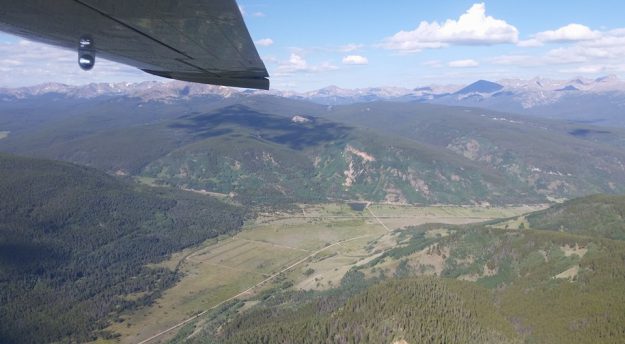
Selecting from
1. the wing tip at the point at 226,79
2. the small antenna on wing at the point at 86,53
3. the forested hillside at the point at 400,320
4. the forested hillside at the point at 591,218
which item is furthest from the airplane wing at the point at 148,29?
the forested hillside at the point at 591,218

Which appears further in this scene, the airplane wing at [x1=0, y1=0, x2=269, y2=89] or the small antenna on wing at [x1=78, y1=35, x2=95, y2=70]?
the small antenna on wing at [x1=78, y1=35, x2=95, y2=70]

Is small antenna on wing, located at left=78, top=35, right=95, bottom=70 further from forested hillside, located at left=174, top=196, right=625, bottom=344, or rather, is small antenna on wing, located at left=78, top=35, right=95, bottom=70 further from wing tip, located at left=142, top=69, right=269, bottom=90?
forested hillside, located at left=174, top=196, right=625, bottom=344

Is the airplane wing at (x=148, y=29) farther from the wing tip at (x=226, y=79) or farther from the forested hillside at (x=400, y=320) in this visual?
the forested hillside at (x=400, y=320)

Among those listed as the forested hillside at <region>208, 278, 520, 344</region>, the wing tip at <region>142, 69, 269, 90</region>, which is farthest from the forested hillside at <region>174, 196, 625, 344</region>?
the wing tip at <region>142, 69, 269, 90</region>

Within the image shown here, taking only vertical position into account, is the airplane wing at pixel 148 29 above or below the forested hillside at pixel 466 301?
above

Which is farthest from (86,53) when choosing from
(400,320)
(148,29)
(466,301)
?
(466,301)

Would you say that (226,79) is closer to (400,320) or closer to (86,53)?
(86,53)

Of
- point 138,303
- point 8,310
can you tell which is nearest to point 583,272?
point 138,303

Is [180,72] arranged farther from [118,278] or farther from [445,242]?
[118,278]

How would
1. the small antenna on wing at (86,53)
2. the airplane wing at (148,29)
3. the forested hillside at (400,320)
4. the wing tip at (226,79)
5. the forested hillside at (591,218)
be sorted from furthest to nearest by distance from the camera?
1. the forested hillside at (591,218)
2. the forested hillside at (400,320)
3. the wing tip at (226,79)
4. the small antenna on wing at (86,53)
5. the airplane wing at (148,29)
